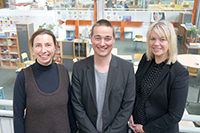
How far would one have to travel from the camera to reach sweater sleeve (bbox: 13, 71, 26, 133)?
131cm

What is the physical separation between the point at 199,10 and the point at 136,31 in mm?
1415

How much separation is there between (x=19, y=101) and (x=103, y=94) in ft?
2.08

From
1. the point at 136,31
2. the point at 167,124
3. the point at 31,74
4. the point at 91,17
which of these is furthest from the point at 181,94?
the point at 91,17

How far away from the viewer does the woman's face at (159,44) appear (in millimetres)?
1383

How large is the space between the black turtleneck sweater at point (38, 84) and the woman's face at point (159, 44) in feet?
2.65

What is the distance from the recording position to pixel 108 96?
4.62ft

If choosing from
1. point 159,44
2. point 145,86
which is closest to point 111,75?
point 145,86

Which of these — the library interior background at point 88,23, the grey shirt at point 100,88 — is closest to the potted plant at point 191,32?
the library interior background at point 88,23

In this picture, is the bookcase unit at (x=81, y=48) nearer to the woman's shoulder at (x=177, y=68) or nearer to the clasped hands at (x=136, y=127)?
the clasped hands at (x=136, y=127)

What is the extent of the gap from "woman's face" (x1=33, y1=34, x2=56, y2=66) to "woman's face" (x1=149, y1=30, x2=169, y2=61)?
2.63 feet

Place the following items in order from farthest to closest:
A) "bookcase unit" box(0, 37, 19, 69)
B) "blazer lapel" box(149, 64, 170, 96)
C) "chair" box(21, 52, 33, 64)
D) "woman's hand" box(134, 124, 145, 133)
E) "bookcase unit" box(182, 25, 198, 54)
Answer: "bookcase unit" box(0, 37, 19, 69) → "chair" box(21, 52, 33, 64) → "bookcase unit" box(182, 25, 198, 54) → "woman's hand" box(134, 124, 145, 133) → "blazer lapel" box(149, 64, 170, 96)

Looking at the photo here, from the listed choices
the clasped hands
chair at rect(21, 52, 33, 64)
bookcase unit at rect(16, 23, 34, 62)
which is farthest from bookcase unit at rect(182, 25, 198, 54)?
chair at rect(21, 52, 33, 64)

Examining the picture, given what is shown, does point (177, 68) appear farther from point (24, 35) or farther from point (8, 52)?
point (8, 52)

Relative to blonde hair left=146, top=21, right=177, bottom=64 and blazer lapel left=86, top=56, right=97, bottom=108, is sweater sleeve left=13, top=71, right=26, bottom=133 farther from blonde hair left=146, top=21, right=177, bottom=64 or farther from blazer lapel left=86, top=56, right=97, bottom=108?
blonde hair left=146, top=21, right=177, bottom=64
